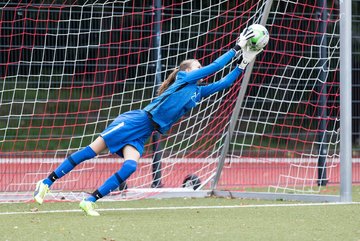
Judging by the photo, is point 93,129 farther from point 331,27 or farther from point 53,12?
point 331,27

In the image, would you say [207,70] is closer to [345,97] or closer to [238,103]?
[345,97]

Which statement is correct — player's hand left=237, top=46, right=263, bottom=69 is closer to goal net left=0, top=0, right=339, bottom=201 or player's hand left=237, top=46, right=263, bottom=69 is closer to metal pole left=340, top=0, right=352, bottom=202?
metal pole left=340, top=0, right=352, bottom=202

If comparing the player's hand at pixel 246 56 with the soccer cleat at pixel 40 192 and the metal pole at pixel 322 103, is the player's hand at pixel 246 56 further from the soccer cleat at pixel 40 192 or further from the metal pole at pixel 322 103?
the metal pole at pixel 322 103

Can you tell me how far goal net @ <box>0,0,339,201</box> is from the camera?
37.6 ft

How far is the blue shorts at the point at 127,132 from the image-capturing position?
874cm

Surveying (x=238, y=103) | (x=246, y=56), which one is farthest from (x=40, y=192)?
(x=238, y=103)

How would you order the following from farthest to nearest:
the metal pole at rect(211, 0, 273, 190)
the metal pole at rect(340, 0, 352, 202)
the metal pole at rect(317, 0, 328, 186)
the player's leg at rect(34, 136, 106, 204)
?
1. the metal pole at rect(317, 0, 328, 186)
2. the metal pole at rect(211, 0, 273, 190)
3. the metal pole at rect(340, 0, 352, 202)
4. the player's leg at rect(34, 136, 106, 204)

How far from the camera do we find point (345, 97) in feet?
31.0

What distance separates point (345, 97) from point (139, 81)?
327 cm

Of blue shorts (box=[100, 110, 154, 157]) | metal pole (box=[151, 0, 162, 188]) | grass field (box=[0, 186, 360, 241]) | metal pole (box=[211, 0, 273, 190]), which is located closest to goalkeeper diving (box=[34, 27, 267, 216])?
blue shorts (box=[100, 110, 154, 157])

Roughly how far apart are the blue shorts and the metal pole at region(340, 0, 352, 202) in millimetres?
2009

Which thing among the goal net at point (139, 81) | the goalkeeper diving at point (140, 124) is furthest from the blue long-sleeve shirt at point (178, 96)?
the goal net at point (139, 81)

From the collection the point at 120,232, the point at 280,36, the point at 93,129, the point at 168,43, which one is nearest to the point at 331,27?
the point at 280,36

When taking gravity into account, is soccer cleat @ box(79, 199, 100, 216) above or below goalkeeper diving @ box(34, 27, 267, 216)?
below
